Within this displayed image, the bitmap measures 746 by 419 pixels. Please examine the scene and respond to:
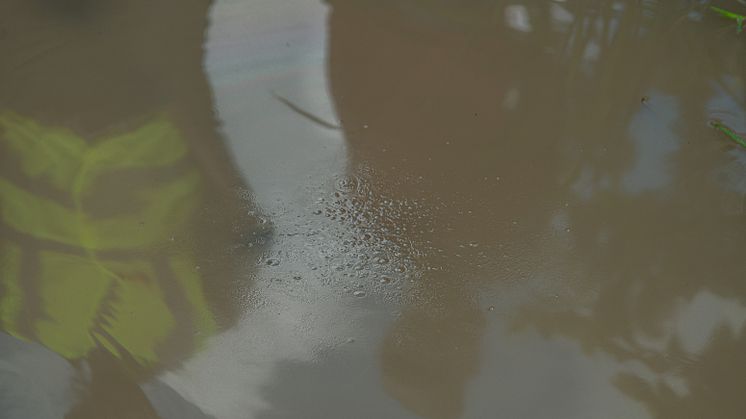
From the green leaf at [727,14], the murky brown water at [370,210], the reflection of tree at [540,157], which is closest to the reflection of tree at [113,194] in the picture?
the murky brown water at [370,210]

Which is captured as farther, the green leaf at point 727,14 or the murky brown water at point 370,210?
the green leaf at point 727,14

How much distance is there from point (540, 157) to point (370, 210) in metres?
0.48

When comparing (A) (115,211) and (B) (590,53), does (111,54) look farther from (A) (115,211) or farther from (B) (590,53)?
(B) (590,53)

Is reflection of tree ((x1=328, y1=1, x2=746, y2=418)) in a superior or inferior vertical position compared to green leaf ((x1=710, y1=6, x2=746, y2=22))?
inferior

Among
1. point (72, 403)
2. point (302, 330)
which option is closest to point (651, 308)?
point (302, 330)

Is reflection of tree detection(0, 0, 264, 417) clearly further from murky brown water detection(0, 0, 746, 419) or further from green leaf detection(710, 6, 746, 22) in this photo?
green leaf detection(710, 6, 746, 22)

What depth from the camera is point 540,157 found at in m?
1.92

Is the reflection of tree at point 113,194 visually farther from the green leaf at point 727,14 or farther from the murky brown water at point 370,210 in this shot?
the green leaf at point 727,14

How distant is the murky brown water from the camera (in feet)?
4.99

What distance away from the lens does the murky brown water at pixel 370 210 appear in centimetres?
152

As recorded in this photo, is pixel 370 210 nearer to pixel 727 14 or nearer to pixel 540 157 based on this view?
pixel 540 157

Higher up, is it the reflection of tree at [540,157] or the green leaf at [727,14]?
the green leaf at [727,14]

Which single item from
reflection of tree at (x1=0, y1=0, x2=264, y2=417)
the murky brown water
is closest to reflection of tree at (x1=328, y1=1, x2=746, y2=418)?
the murky brown water

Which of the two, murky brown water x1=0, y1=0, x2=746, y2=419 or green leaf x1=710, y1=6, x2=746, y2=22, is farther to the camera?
green leaf x1=710, y1=6, x2=746, y2=22
